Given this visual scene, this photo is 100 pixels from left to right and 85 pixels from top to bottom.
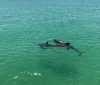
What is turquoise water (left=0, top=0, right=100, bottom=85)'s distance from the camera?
43.9 m

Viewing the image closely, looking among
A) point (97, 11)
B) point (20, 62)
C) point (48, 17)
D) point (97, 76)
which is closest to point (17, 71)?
point (20, 62)

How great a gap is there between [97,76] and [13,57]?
1903cm

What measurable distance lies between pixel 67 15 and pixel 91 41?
30.9 m

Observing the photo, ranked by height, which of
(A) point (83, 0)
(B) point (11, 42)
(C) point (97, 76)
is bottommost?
(C) point (97, 76)

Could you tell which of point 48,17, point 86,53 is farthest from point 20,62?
point 48,17

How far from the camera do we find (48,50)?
55594 millimetres

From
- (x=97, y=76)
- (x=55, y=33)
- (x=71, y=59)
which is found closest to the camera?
(x=97, y=76)

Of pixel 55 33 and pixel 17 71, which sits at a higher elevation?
pixel 55 33

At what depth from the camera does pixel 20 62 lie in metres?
49.8

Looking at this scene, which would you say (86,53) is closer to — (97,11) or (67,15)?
(67,15)

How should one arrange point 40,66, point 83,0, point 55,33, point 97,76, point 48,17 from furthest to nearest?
point 83,0 → point 48,17 → point 55,33 → point 40,66 → point 97,76

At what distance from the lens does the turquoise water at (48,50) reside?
4394 centimetres

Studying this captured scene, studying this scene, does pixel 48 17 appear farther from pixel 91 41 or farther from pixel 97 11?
pixel 91 41

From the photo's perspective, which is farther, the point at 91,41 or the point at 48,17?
the point at 48,17
